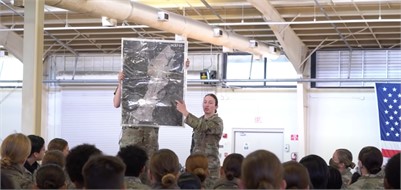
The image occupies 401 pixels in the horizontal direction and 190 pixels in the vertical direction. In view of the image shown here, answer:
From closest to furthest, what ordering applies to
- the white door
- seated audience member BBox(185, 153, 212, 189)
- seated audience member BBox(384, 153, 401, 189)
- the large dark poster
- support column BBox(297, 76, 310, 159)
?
seated audience member BBox(384, 153, 401, 189)
seated audience member BBox(185, 153, 212, 189)
the large dark poster
support column BBox(297, 76, 310, 159)
the white door

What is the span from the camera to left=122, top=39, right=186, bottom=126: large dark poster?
611 cm

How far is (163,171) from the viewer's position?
3.43 m

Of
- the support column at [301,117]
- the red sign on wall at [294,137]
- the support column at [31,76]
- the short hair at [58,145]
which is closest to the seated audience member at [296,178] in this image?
the short hair at [58,145]

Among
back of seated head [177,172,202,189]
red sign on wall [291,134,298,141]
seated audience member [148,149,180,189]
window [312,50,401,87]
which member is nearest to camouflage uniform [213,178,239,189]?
back of seated head [177,172,202,189]

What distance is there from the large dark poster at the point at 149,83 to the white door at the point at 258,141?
9464mm

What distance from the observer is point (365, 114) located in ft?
48.6

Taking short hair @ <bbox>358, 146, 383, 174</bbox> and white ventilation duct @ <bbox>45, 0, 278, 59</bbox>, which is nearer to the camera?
short hair @ <bbox>358, 146, 383, 174</bbox>

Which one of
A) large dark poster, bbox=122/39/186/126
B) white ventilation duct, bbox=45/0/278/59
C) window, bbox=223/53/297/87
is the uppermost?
white ventilation duct, bbox=45/0/278/59

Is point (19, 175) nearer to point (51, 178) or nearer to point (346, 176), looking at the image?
point (51, 178)

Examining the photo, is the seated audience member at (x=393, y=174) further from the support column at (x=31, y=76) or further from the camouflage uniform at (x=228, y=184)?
the support column at (x=31, y=76)

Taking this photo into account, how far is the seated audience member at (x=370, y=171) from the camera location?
427cm

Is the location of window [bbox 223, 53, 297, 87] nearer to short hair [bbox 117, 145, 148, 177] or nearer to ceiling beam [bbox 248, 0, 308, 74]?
ceiling beam [bbox 248, 0, 308, 74]

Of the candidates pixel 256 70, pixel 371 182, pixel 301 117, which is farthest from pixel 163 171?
pixel 256 70

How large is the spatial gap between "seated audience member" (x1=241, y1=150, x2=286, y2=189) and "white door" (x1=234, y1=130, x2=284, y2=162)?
42.4ft
